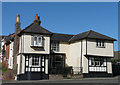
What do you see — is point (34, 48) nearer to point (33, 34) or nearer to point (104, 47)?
point (33, 34)

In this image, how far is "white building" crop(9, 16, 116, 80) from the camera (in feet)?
73.0

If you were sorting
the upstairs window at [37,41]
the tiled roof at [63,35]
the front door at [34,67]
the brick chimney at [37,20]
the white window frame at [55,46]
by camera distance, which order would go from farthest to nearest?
the brick chimney at [37,20], the white window frame at [55,46], the tiled roof at [63,35], the upstairs window at [37,41], the front door at [34,67]

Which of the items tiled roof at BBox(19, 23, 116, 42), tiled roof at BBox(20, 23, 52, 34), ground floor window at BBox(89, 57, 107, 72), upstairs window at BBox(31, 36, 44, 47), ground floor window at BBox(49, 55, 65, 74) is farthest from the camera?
ground floor window at BBox(89, 57, 107, 72)

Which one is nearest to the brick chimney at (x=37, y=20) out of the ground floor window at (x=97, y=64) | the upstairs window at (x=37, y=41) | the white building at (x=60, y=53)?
the white building at (x=60, y=53)

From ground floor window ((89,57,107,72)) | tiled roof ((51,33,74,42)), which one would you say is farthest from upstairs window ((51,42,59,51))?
ground floor window ((89,57,107,72))

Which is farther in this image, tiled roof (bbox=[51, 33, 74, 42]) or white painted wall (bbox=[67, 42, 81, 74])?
tiled roof (bbox=[51, 33, 74, 42])

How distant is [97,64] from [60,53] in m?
5.35

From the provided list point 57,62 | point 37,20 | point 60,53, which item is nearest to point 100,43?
point 60,53

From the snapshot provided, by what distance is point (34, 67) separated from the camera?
22234 mm

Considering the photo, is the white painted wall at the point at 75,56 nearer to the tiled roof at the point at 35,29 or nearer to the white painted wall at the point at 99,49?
the white painted wall at the point at 99,49

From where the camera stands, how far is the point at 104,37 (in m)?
26.0

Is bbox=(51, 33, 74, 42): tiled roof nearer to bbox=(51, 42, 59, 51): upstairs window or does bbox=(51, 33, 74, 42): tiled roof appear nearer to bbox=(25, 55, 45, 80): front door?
bbox=(51, 42, 59, 51): upstairs window

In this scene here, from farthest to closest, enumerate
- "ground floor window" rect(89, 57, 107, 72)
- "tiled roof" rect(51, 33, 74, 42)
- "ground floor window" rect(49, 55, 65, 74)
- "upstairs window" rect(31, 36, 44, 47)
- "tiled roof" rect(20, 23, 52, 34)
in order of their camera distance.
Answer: "tiled roof" rect(51, 33, 74, 42) → "ground floor window" rect(89, 57, 107, 72) → "ground floor window" rect(49, 55, 65, 74) → "tiled roof" rect(20, 23, 52, 34) → "upstairs window" rect(31, 36, 44, 47)

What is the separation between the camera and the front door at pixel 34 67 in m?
22.1
